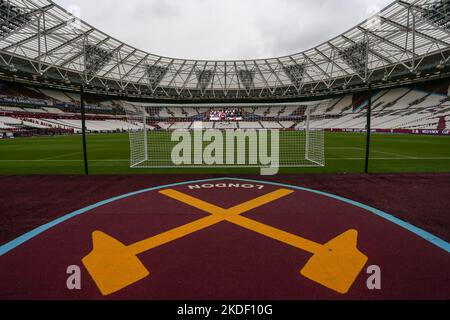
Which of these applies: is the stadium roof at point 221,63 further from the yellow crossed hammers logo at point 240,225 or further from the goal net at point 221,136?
the yellow crossed hammers logo at point 240,225

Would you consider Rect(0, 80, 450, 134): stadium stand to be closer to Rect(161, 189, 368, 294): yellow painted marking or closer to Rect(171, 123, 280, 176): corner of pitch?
Rect(171, 123, 280, 176): corner of pitch

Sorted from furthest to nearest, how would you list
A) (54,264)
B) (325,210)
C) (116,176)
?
(116,176), (325,210), (54,264)

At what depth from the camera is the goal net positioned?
10016 millimetres

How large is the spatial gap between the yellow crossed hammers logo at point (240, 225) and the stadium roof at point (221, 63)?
881 centimetres

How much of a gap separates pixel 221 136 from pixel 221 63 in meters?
30.7

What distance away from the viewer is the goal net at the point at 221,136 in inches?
394

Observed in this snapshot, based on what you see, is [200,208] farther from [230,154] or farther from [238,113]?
[238,113]

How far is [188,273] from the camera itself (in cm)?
240

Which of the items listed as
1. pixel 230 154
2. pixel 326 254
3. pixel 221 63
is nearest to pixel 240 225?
pixel 326 254
